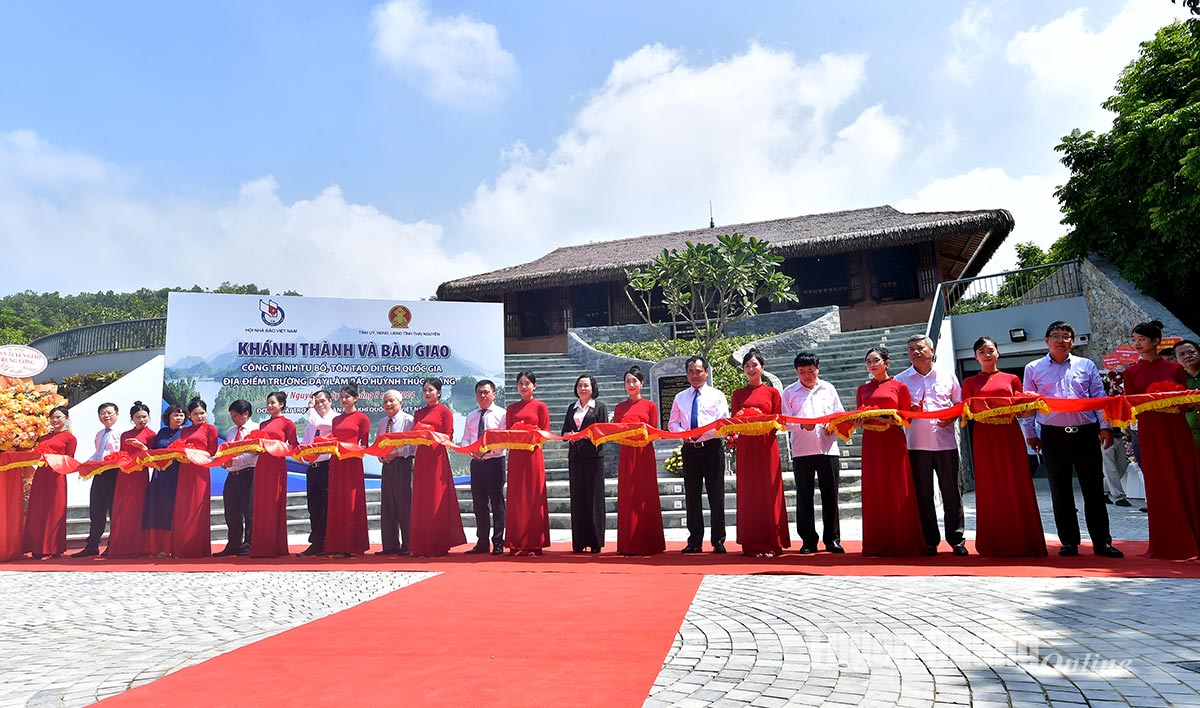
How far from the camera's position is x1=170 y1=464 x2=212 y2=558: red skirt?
284 inches

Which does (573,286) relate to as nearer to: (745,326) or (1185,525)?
(745,326)

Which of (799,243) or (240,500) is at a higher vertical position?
(799,243)

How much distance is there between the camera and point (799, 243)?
18.3m

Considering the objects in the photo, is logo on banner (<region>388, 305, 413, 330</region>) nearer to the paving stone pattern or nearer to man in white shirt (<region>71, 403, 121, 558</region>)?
man in white shirt (<region>71, 403, 121, 558</region>)

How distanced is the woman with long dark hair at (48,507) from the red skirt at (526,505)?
16.7 ft

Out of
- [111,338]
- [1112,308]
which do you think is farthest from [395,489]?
[111,338]

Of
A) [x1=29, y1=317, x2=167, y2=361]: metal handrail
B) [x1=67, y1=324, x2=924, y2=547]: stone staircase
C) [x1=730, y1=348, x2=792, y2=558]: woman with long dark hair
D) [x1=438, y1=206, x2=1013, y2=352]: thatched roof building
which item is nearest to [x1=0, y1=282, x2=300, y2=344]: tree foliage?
[x1=29, y1=317, x2=167, y2=361]: metal handrail

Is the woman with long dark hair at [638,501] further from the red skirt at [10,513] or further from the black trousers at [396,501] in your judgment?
the red skirt at [10,513]

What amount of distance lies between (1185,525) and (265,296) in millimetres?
11129

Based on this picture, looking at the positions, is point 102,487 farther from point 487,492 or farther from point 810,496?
point 810,496

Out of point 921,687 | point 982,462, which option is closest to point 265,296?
point 982,462

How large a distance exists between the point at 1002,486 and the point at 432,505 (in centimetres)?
466

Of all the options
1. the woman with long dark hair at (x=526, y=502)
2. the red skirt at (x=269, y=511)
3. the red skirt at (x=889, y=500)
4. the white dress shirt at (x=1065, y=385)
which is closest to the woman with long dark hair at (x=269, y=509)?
the red skirt at (x=269, y=511)

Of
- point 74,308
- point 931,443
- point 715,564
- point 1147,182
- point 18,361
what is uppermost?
point 74,308
